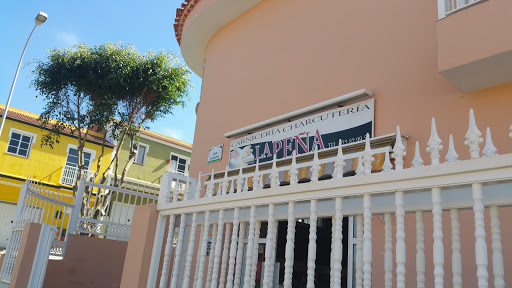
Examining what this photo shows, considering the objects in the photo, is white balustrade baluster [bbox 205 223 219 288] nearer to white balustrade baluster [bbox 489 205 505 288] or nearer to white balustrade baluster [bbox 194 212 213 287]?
white balustrade baluster [bbox 194 212 213 287]

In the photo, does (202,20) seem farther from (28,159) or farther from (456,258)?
(28,159)

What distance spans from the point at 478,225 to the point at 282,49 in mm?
Answer: 7406

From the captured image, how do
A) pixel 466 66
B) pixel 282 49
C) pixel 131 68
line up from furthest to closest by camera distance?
pixel 131 68, pixel 282 49, pixel 466 66

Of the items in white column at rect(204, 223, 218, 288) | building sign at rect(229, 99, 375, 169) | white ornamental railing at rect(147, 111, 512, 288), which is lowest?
white column at rect(204, 223, 218, 288)

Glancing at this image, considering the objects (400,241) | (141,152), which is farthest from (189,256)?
(141,152)

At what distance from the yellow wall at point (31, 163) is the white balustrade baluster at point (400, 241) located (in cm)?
2337

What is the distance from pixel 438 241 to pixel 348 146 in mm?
4256

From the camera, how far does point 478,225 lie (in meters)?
2.19

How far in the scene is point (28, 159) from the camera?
23.5 m

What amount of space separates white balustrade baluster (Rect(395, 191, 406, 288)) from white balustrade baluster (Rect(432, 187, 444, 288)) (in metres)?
0.18

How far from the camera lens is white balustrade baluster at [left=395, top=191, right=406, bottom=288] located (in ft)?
7.95

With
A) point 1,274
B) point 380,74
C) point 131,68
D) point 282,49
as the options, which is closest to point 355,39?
point 380,74

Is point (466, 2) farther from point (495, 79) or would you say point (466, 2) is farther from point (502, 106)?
point (502, 106)

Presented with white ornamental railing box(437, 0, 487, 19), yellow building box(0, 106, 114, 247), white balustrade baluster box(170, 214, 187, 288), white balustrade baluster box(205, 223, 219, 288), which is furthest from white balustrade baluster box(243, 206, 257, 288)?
yellow building box(0, 106, 114, 247)
